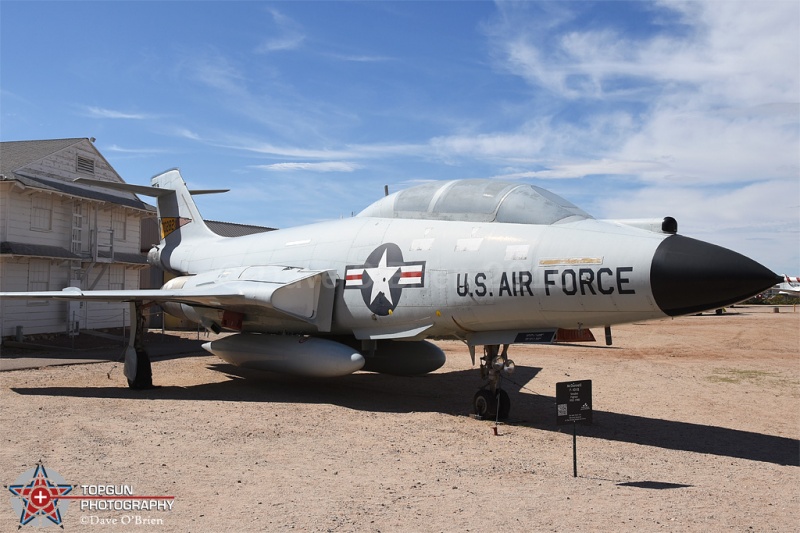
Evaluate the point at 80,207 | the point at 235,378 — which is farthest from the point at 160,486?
the point at 80,207

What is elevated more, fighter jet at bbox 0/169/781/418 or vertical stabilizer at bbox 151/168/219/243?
vertical stabilizer at bbox 151/168/219/243

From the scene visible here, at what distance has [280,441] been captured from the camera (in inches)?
316

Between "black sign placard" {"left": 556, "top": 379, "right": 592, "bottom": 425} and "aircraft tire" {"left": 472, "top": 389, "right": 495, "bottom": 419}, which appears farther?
"aircraft tire" {"left": 472, "top": 389, "right": 495, "bottom": 419}

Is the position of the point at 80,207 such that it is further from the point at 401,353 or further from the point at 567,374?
the point at 567,374

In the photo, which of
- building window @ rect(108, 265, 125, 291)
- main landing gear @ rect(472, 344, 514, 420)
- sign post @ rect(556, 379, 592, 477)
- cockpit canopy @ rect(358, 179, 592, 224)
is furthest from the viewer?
building window @ rect(108, 265, 125, 291)

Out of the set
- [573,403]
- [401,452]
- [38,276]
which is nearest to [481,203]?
[573,403]

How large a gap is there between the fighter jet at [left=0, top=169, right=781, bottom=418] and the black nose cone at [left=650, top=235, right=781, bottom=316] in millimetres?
15

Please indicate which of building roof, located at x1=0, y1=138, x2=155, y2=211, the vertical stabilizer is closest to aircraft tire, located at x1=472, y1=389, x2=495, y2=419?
the vertical stabilizer

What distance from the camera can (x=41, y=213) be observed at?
812 inches

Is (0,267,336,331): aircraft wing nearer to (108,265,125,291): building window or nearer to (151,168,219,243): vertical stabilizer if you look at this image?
(151,168,219,243): vertical stabilizer

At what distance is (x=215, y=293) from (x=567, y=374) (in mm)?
8638

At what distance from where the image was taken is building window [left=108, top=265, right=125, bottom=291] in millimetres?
23844

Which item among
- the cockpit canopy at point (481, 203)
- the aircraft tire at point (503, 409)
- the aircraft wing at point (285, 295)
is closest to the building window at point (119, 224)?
the aircraft wing at point (285, 295)

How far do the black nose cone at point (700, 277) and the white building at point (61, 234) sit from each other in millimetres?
18220
